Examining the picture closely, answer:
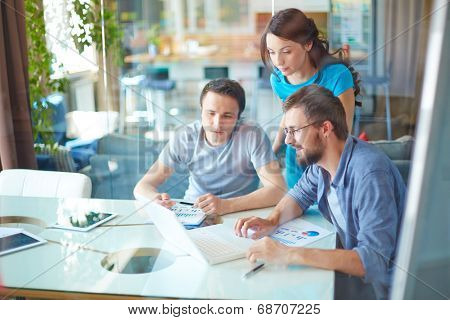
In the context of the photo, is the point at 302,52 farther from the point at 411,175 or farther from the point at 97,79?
the point at 97,79

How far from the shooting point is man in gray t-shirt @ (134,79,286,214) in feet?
5.16

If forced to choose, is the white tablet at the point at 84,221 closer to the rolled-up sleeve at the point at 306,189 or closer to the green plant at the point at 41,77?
the green plant at the point at 41,77

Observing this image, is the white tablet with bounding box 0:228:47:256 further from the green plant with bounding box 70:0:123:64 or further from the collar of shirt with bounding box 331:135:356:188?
the collar of shirt with bounding box 331:135:356:188

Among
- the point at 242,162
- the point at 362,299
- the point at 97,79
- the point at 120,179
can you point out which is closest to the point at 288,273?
the point at 362,299

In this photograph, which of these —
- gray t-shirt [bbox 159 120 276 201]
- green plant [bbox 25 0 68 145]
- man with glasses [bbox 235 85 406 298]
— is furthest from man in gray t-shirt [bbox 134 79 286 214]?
green plant [bbox 25 0 68 145]

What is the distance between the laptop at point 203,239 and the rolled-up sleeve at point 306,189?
166mm

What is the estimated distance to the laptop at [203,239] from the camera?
4.67 feet

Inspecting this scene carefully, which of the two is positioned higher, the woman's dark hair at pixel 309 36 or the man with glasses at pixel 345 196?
the woman's dark hair at pixel 309 36

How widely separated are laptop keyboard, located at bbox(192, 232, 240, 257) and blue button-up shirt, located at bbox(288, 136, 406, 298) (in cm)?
28

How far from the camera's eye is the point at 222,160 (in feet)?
5.33

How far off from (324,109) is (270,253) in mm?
365

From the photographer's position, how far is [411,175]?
4.65 ft

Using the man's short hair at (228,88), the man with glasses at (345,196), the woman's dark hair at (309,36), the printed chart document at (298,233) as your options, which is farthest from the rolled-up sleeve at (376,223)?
the man's short hair at (228,88)
